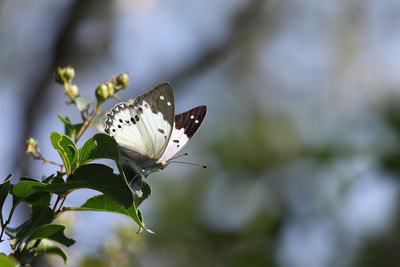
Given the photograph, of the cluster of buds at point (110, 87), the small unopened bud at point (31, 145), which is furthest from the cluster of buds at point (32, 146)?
the cluster of buds at point (110, 87)

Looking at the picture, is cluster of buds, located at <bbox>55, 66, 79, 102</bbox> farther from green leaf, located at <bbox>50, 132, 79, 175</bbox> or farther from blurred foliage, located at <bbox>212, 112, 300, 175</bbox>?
blurred foliage, located at <bbox>212, 112, 300, 175</bbox>

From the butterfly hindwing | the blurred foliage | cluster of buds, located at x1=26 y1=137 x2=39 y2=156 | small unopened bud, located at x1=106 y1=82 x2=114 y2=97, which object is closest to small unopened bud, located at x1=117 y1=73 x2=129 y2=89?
small unopened bud, located at x1=106 y1=82 x2=114 y2=97

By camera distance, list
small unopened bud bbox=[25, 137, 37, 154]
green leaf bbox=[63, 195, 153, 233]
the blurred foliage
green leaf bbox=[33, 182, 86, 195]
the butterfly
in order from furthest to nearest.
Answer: the blurred foliage
small unopened bud bbox=[25, 137, 37, 154]
the butterfly
green leaf bbox=[63, 195, 153, 233]
green leaf bbox=[33, 182, 86, 195]

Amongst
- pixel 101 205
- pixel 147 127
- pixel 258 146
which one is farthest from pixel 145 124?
pixel 258 146

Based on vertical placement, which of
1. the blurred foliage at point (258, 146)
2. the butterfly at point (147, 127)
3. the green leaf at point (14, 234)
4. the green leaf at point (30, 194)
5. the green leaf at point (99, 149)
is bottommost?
the green leaf at point (14, 234)

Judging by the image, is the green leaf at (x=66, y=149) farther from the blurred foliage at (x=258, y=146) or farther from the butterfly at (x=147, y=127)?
the blurred foliage at (x=258, y=146)

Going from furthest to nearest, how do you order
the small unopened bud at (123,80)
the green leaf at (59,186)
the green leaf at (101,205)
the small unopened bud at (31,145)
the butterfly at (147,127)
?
the small unopened bud at (123,80), the small unopened bud at (31,145), the butterfly at (147,127), the green leaf at (101,205), the green leaf at (59,186)

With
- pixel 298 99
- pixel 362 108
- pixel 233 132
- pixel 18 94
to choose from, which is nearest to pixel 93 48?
pixel 18 94

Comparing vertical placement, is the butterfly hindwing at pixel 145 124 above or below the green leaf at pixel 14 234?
above
